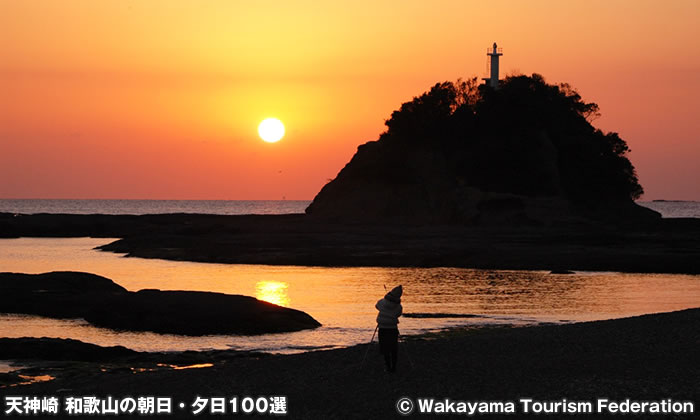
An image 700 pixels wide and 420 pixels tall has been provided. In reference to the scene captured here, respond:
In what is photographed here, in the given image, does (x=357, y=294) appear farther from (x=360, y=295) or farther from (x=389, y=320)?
(x=389, y=320)

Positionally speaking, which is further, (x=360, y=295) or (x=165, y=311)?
(x=360, y=295)

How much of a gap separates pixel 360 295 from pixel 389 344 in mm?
26393

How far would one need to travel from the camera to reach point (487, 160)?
12538 cm

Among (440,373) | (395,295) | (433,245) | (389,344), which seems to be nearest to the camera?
(395,295)

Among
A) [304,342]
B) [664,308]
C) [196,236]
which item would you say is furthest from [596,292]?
[196,236]

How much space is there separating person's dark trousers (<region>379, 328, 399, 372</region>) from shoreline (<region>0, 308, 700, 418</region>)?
303mm

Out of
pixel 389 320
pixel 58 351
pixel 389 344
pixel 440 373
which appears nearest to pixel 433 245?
pixel 58 351

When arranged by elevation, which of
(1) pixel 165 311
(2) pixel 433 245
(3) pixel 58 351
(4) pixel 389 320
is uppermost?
(4) pixel 389 320

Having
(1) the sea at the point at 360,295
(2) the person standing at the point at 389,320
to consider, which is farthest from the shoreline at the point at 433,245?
(2) the person standing at the point at 389,320

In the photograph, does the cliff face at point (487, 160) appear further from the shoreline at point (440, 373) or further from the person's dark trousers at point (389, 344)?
the person's dark trousers at point (389, 344)

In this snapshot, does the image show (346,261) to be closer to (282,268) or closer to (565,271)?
(282,268)

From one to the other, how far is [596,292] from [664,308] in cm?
729

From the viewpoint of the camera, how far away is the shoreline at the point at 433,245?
2702 inches

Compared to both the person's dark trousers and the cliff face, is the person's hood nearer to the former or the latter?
the person's dark trousers
